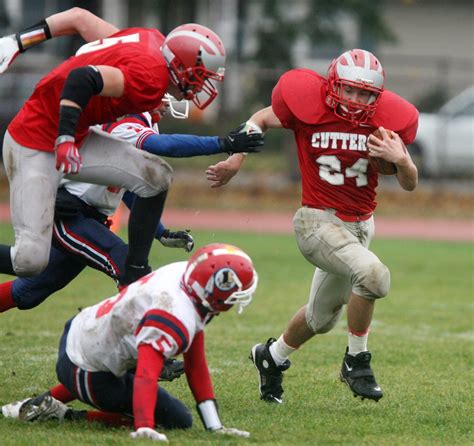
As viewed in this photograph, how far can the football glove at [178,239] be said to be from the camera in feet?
19.0

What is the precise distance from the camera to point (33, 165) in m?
5.17

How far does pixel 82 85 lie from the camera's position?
4770 millimetres

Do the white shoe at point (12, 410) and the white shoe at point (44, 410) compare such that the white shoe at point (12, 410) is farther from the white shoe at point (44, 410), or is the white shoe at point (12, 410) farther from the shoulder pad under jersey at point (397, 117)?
the shoulder pad under jersey at point (397, 117)

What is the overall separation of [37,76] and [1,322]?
1093cm

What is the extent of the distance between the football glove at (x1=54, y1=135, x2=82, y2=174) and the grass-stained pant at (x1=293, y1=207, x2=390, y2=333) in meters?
1.31

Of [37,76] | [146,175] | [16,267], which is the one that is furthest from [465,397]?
[37,76]

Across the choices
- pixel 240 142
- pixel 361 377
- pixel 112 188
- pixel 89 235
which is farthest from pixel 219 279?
pixel 112 188

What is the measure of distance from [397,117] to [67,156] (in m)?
1.78

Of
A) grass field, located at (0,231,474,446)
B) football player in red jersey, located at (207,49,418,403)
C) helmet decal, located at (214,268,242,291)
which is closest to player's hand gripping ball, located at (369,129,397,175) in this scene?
football player in red jersey, located at (207,49,418,403)

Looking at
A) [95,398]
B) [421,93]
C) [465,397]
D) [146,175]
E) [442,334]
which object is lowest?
[421,93]

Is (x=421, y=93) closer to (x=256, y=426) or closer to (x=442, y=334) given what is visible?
(x=442, y=334)

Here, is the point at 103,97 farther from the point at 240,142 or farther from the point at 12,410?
the point at 12,410

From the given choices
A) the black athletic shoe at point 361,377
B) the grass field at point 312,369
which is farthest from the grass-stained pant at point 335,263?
the grass field at point 312,369

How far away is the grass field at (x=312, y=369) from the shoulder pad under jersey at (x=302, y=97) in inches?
57.7
